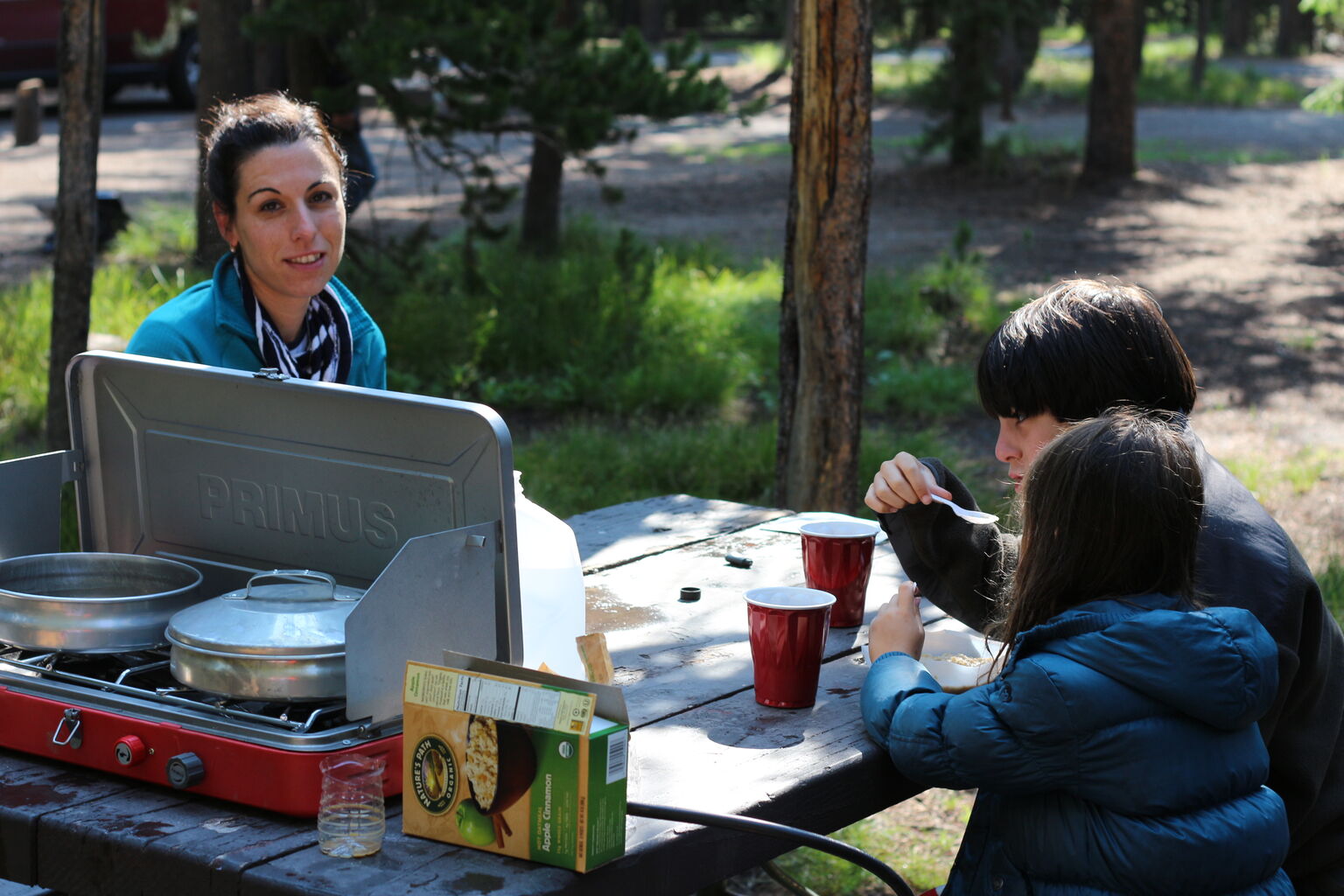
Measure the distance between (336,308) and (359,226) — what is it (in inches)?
321

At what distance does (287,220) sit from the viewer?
2736mm

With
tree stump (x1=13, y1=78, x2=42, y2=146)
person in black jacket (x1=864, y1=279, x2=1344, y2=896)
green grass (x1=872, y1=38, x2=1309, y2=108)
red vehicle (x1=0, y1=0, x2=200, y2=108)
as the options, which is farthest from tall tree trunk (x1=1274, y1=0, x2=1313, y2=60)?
person in black jacket (x1=864, y1=279, x2=1344, y2=896)

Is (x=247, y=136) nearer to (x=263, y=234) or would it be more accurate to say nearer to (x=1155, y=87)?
(x=263, y=234)

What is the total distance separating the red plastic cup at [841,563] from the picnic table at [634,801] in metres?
0.04

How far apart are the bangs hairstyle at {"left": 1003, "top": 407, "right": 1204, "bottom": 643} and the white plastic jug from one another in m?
0.59

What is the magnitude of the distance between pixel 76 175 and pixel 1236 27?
30.6 metres

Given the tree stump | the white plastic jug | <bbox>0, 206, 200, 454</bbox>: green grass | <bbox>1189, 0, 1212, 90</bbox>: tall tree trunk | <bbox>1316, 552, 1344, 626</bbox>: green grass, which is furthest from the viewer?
<bbox>1189, 0, 1212, 90</bbox>: tall tree trunk

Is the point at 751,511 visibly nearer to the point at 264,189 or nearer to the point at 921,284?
the point at 264,189

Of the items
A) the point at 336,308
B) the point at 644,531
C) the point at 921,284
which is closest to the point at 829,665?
the point at 644,531

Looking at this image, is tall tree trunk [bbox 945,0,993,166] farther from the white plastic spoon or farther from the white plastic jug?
the white plastic jug

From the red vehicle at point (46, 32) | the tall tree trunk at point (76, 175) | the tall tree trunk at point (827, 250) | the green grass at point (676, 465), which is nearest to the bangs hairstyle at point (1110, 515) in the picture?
the tall tree trunk at point (827, 250)

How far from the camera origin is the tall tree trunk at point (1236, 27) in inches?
1213

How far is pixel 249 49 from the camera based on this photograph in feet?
26.0

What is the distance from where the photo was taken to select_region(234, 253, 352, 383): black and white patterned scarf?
2730 millimetres
